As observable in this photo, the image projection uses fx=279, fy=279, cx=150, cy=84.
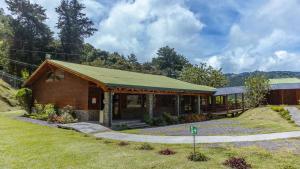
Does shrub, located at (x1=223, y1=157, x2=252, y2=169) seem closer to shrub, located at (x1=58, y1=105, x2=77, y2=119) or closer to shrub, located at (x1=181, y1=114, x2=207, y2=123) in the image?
shrub, located at (x1=58, y1=105, x2=77, y2=119)

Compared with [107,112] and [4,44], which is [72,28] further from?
[107,112]

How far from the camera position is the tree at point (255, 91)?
106 feet

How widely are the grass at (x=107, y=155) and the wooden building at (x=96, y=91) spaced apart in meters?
6.18

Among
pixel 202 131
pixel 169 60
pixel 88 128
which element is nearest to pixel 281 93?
pixel 202 131

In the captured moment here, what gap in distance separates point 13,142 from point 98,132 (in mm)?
4760

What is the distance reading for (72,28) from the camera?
173 feet

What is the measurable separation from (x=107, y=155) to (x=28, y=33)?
41810 millimetres

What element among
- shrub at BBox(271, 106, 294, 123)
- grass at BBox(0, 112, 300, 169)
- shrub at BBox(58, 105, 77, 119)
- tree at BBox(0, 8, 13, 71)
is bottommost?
grass at BBox(0, 112, 300, 169)

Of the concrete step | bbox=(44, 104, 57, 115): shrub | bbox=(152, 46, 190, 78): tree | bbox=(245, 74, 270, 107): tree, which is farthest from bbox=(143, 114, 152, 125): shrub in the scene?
bbox=(152, 46, 190, 78): tree

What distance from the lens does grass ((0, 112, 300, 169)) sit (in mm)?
8242

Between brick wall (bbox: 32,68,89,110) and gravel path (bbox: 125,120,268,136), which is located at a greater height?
brick wall (bbox: 32,68,89,110)

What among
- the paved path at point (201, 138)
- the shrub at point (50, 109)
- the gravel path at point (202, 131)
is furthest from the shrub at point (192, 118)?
the shrub at point (50, 109)

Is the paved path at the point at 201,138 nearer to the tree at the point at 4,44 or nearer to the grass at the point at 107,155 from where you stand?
the grass at the point at 107,155

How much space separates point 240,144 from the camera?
38.3ft
